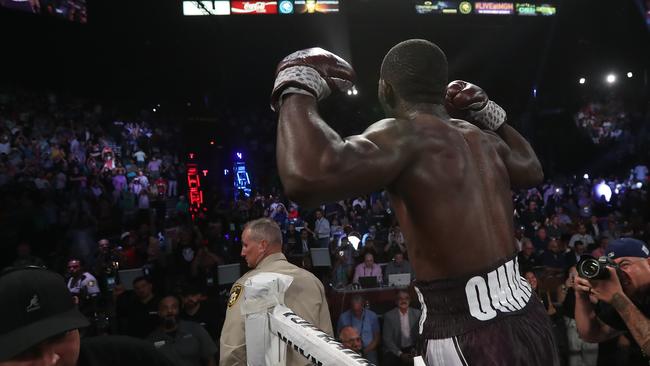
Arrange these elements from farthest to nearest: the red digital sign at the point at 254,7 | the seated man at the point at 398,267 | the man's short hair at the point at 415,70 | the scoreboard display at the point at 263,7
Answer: the red digital sign at the point at 254,7 < the scoreboard display at the point at 263,7 < the seated man at the point at 398,267 < the man's short hair at the point at 415,70

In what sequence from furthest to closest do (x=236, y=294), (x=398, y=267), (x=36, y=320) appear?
(x=398, y=267) → (x=236, y=294) → (x=36, y=320)

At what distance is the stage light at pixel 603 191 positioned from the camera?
Answer: 15734mm

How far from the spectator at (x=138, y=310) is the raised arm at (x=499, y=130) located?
4.72 m

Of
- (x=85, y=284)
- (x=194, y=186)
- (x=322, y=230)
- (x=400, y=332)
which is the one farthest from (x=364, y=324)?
(x=194, y=186)

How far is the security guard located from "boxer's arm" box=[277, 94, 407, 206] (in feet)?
3.54

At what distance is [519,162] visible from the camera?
1.72 m

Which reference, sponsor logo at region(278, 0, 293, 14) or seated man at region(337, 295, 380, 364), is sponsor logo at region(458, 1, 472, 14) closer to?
sponsor logo at region(278, 0, 293, 14)

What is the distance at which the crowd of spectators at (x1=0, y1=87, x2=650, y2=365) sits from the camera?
6.25 m

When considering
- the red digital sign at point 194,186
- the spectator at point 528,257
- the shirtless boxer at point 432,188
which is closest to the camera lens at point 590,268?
the shirtless boxer at point 432,188

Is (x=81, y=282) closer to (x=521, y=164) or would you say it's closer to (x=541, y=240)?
(x=521, y=164)

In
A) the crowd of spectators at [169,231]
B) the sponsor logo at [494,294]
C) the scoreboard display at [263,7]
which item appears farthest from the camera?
the scoreboard display at [263,7]

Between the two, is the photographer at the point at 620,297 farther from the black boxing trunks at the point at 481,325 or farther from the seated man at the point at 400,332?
the seated man at the point at 400,332

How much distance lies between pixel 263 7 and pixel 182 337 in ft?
47.7

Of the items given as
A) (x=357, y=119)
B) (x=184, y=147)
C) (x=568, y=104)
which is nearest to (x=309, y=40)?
(x=357, y=119)
